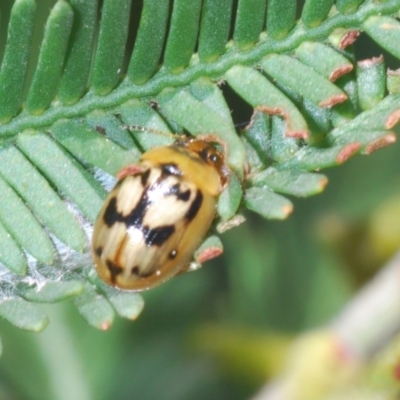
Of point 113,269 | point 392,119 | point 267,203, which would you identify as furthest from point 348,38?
point 113,269

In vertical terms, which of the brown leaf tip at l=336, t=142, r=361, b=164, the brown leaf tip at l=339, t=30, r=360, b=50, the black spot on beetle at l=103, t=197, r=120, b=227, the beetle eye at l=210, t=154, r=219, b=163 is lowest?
the black spot on beetle at l=103, t=197, r=120, b=227

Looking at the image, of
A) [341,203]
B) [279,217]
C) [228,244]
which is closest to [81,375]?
[228,244]

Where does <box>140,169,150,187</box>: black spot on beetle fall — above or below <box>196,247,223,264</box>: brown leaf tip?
above

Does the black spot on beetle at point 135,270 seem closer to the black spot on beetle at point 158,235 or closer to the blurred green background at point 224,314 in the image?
the black spot on beetle at point 158,235

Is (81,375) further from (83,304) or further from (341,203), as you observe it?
(83,304)

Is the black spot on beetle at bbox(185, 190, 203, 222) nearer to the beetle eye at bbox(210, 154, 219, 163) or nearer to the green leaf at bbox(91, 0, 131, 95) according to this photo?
the beetle eye at bbox(210, 154, 219, 163)

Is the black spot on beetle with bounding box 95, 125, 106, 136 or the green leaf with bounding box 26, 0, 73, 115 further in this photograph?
the black spot on beetle with bounding box 95, 125, 106, 136

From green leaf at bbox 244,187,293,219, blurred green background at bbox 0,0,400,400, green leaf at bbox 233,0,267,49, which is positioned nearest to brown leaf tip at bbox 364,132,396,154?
green leaf at bbox 244,187,293,219

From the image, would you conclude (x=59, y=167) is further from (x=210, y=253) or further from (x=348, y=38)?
(x=348, y=38)
